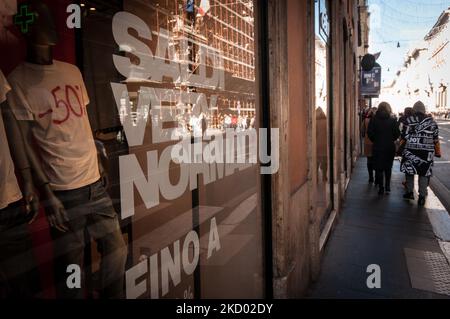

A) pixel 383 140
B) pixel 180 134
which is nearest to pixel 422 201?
pixel 383 140

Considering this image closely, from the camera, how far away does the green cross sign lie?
1.74 metres

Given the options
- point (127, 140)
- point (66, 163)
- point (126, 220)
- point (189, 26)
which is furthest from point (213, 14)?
point (66, 163)

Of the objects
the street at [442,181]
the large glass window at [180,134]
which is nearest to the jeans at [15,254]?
the large glass window at [180,134]

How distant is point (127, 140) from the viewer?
2951mm

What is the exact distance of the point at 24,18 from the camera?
68.6 inches

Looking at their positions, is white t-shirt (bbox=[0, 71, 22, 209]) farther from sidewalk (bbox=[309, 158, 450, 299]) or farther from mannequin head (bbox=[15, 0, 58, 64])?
sidewalk (bbox=[309, 158, 450, 299])

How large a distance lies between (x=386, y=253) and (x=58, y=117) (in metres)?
3.99

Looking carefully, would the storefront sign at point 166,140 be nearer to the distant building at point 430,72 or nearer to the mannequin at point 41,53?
the mannequin at point 41,53

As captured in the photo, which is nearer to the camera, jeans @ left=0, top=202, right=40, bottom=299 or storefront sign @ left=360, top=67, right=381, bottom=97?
jeans @ left=0, top=202, right=40, bottom=299

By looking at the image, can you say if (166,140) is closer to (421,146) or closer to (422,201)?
(421,146)

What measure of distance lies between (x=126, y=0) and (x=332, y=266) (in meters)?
3.25

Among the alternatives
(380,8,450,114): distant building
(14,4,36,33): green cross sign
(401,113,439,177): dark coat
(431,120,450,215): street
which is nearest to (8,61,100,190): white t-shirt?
(14,4,36,33): green cross sign

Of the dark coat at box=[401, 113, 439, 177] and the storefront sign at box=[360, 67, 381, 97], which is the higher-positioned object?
the storefront sign at box=[360, 67, 381, 97]

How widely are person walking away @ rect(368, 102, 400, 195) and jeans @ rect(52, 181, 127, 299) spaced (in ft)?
21.7
